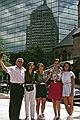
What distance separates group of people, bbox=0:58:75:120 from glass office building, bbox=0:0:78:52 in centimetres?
7371

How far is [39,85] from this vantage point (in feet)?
40.6

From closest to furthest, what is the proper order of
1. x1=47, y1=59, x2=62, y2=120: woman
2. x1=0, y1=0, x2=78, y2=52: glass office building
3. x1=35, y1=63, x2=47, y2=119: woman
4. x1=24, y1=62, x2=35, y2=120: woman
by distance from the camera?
x1=24, y1=62, x2=35, y2=120: woman
x1=47, y1=59, x2=62, y2=120: woman
x1=35, y1=63, x2=47, y2=119: woman
x1=0, y1=0, x2=78, y2=52: glass office building

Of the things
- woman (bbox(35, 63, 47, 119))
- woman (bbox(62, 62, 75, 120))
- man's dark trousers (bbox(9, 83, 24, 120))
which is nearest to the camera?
man's dark trousers (bbox(9, 83, 24, 120))

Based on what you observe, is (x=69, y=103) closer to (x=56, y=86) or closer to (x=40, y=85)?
(x=56, y=86)

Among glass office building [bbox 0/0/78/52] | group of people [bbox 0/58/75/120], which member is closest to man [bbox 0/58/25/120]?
group of people [bbox 0/58/75/120]

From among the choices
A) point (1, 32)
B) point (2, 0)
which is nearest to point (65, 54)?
point (1, 32)

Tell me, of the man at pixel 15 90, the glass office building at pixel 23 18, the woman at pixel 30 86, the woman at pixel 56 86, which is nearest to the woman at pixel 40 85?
the woman at pixel 56 86

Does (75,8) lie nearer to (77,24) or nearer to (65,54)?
(77,24)

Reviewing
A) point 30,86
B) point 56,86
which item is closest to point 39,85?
point 56,86

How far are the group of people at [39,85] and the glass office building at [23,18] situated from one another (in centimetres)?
7371

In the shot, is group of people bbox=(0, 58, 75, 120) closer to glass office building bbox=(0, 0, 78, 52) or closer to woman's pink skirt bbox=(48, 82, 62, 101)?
woman's pink skirt bbox=(48, 82, 62, 101)

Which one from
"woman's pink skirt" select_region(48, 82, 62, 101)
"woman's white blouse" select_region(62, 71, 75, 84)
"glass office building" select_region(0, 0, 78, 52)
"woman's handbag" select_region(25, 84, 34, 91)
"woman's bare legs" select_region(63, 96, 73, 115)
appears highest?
"glass office building" select_region(0, 0, 78, 52)

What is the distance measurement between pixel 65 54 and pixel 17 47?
1750 centimetres

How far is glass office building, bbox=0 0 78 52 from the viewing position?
89.6 m
